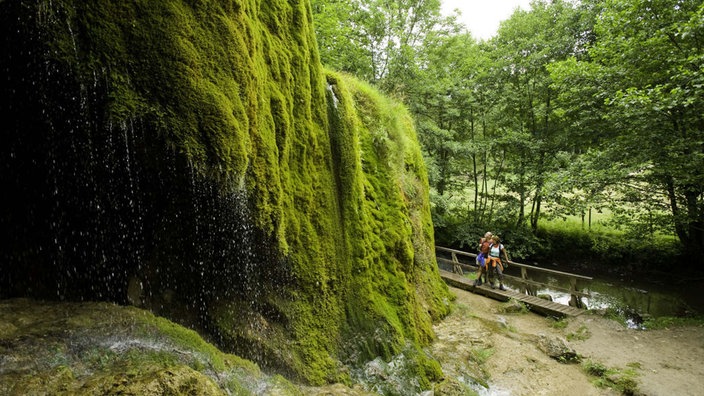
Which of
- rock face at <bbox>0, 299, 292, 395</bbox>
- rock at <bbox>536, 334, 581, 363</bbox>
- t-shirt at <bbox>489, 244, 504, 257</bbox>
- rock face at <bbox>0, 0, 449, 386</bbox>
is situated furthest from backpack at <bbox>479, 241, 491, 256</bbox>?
rock face at <bbox>0, 299, 292, 395</bbox>

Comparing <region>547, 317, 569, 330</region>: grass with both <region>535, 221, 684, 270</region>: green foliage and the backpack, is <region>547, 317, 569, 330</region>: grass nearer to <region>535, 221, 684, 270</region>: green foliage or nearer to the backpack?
the backpack

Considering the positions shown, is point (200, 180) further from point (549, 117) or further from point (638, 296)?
point (549, 117)

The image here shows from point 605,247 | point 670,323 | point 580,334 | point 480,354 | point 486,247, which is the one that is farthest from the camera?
point 605,247

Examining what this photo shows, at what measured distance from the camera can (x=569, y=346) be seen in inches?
343

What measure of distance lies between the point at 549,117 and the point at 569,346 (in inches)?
571

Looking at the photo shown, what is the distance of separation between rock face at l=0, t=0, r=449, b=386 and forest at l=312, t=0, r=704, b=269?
23.1 ft

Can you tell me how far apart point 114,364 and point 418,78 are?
737 inches

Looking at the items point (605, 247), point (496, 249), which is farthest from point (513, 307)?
point (605, 247)

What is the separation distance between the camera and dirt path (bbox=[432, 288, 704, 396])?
6695 mm

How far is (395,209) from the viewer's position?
7.78m

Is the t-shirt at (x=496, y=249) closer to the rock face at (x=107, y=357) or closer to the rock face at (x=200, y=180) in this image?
the rock face at (x=200, y=180)

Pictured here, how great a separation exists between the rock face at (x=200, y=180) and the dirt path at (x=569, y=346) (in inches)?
64.9

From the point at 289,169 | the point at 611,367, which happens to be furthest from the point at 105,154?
the point at 611,367

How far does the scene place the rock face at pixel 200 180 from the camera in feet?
9.15
